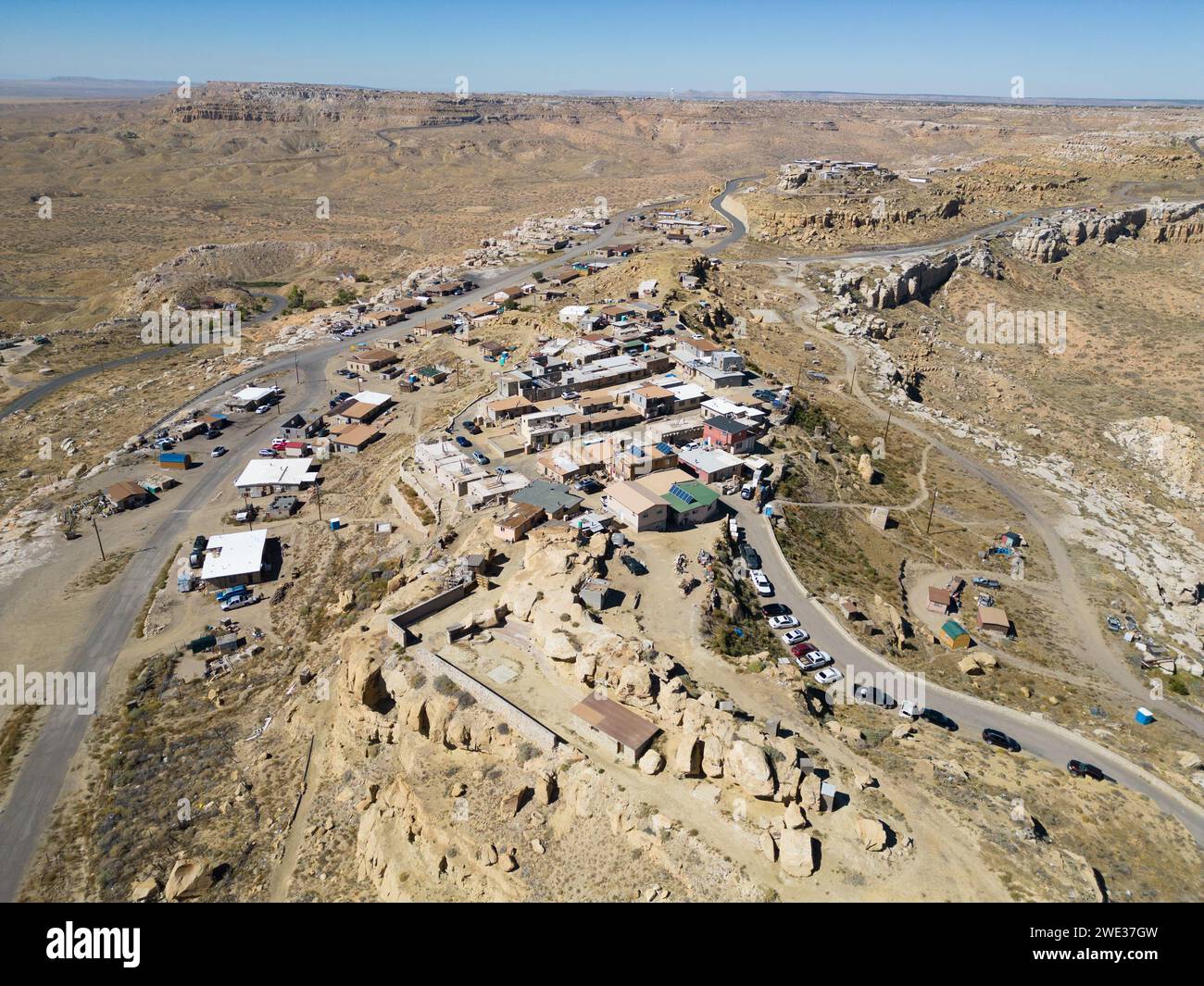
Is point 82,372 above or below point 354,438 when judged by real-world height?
above

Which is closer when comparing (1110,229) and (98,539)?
(98,539)

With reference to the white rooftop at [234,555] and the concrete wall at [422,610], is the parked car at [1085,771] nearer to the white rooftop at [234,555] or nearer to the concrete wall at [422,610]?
the concrete wall at [422,610]

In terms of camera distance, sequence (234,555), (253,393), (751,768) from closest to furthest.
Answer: (751,768)
(234,555)
(253,393)

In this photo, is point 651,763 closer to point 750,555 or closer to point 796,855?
point 796,855

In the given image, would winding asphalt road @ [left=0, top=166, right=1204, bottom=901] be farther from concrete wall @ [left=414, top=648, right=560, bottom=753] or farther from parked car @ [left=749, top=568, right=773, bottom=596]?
concrete wall @ [left=414, top=648, right=560, bottom=753]

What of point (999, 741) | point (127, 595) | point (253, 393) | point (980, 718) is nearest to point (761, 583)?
point (980, 718)
